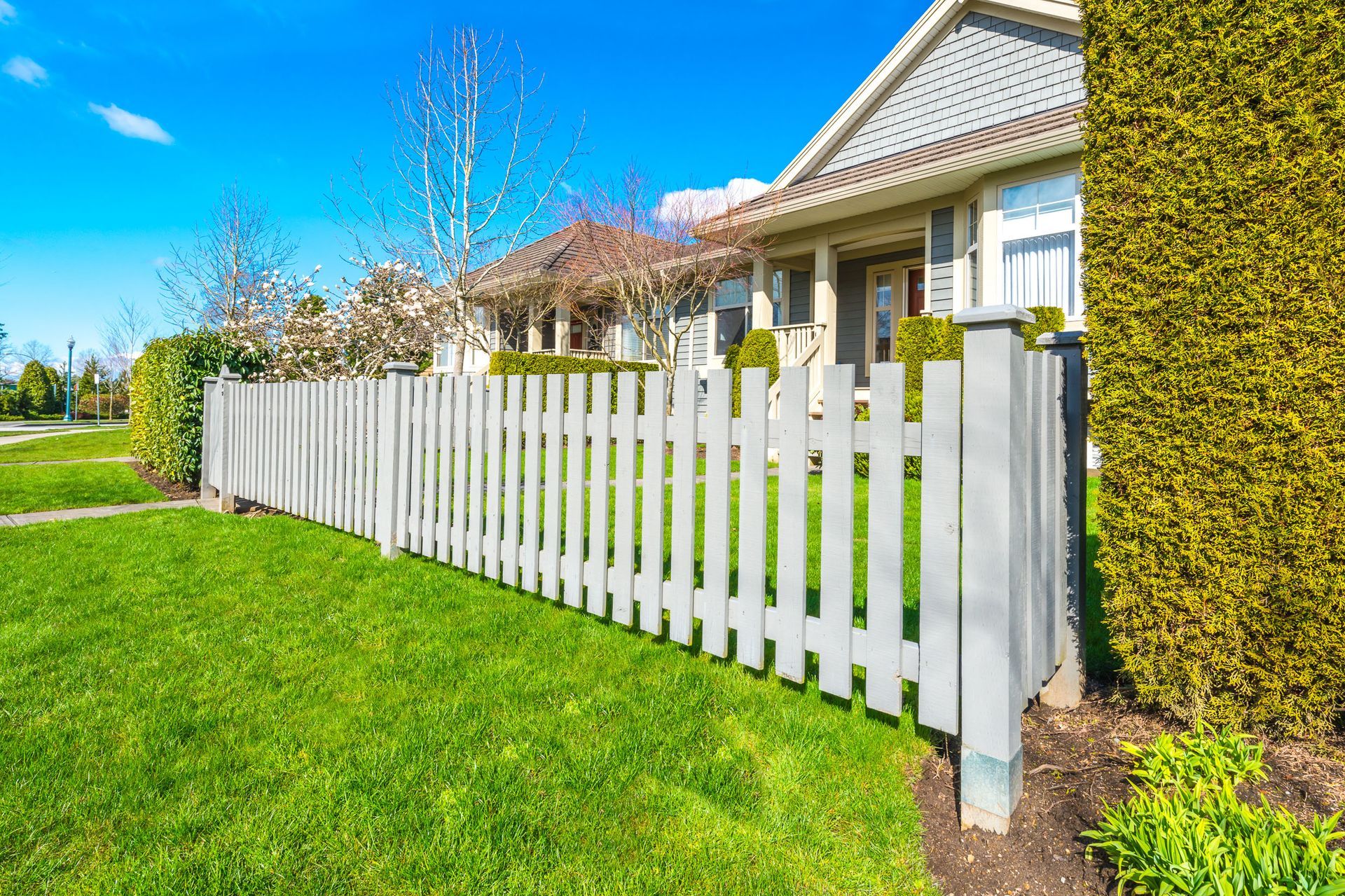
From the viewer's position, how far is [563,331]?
16734 mm

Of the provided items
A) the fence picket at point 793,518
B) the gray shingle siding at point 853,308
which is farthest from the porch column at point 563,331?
the fence picket at point 793,518

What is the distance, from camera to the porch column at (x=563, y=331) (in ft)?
53.9

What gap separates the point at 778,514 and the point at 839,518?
0.31m

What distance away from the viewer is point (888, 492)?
81.4 inches

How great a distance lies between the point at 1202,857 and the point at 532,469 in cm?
287

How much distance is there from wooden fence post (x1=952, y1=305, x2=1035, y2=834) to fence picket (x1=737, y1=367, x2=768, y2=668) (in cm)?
78

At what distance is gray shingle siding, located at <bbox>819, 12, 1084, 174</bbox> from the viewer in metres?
9.26

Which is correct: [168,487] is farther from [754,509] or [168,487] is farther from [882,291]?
[882,291]

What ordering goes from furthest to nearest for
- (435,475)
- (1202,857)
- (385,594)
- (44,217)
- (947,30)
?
(44,217)
(947,30)
(435,475)
(385,594)
(1202,857)

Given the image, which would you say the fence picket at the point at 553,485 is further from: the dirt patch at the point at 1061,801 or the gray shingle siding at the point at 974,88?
the gray shingle siding at the point at 974,88

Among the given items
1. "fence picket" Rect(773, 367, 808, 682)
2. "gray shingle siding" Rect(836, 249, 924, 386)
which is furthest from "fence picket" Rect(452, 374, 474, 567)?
"gray shingle siding" Rect(836, 249, 924, 386)

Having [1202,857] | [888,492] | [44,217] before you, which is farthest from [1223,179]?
[44,217]

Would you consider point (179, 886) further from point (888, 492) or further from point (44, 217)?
point (44, 217)

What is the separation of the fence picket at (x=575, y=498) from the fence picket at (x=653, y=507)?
1.31 feet
